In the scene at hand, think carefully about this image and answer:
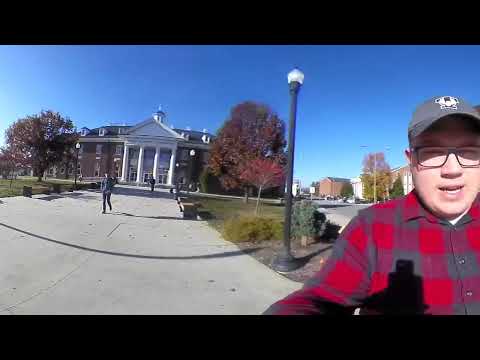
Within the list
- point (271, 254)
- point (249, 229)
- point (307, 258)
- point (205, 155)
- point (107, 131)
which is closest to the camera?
point (107, 131)

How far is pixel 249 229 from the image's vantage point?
1.74 metres

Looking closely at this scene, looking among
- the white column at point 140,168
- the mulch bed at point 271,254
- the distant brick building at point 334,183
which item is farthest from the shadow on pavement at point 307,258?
the white column at point 140,168

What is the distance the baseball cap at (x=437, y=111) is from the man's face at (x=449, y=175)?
0.02m

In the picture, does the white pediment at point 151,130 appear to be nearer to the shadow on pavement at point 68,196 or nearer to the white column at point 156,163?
the white column at point 156,163

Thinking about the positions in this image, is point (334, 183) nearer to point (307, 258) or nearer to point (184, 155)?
point (307, 258)

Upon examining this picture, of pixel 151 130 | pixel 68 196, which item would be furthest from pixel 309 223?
pixel 68 196

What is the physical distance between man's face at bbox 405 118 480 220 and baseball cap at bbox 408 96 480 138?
2 centimetres

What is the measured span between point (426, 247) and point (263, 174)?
3.15ft

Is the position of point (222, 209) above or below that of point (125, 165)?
below

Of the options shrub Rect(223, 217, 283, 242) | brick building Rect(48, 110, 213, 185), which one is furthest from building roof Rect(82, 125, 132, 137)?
shrub Rect(223, 217, 283, 242)

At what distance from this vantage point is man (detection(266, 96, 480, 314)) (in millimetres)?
799

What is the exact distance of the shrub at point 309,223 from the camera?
3.04 m
